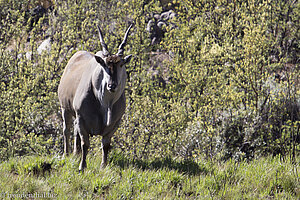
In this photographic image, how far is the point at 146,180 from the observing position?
577 cm

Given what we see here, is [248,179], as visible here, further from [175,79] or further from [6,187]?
[175,79]

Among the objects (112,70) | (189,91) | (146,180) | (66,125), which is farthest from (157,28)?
(146,180)

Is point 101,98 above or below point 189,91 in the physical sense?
above

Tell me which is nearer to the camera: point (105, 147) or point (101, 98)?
point (101, 98)

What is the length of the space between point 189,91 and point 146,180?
1493 cm

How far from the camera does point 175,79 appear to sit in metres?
23.6

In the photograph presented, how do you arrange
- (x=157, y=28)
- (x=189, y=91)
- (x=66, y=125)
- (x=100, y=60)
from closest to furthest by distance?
(x=100, y=60) < (x=66, y=125) < (x=189, y=91) < (x=157, y=28)

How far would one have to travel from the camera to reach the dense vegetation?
510 inches

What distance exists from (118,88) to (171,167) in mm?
1923

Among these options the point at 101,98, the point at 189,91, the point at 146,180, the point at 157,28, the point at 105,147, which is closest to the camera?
the point at 146,180

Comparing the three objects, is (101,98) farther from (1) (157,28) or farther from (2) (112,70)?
(1) (157,28)

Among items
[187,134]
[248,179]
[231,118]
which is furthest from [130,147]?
[248,179]

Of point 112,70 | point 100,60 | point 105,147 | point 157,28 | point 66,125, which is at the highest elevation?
point 157,28

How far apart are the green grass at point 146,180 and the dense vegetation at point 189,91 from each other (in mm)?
85
